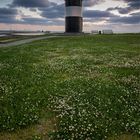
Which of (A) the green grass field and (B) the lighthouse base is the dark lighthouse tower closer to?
(B) the lighthouse base

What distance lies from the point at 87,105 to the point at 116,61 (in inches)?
650

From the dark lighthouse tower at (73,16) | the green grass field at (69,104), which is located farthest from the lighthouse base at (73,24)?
the green grass field at (69,104)

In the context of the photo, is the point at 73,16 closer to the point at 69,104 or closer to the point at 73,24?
the point at 73,24

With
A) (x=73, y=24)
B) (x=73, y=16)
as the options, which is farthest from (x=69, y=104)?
(x=73, y=24)

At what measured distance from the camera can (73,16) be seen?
92062 mm

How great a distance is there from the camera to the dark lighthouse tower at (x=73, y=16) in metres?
91.5

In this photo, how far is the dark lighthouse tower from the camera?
9148 cm

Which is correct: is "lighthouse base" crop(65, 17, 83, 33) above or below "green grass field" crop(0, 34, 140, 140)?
above

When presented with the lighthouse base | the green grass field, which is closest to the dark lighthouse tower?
the lighthouse base

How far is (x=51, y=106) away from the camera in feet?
60.3

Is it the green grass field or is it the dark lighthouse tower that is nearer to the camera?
the green grass field

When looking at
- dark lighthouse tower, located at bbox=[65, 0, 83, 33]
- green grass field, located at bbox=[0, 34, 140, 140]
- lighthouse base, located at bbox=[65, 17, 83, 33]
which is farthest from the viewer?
lighthouse base, located at bbox=[65, 17, 83, 33]

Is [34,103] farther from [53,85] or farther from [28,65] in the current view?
[28,65]

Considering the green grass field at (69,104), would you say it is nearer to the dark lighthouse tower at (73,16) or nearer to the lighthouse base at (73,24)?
the dark lighthouse tower at (73,16)
